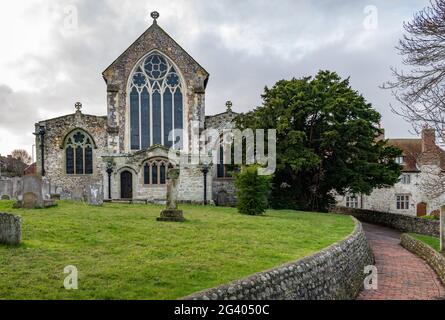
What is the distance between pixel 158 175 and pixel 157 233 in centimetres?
1805

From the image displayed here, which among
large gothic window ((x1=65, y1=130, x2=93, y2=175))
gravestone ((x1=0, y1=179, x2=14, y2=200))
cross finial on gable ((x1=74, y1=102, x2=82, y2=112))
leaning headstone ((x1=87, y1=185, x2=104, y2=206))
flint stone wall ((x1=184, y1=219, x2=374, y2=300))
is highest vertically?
cross finial on gable ((x1=74, y1=102, x2=82, y2=112))

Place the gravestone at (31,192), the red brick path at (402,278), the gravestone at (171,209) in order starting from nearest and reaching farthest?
1. the red brick path at (402,278)
2. the gravestone at (171,209)
3. the gravestone at (31,192)

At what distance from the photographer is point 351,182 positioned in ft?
94.0

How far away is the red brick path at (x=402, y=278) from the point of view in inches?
470

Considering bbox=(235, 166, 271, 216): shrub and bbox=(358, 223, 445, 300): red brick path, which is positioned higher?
bbox=(235, 166, 271, 216): shrub

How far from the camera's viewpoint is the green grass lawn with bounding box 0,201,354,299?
23.4 ft

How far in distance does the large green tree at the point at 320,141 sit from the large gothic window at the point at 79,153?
12440 mm

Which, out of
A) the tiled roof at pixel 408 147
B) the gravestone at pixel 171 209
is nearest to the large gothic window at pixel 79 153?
the gravestone at pixel 171 209

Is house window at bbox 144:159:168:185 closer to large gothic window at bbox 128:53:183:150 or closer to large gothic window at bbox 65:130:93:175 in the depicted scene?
large gothic window at bbox 128:53:183:150

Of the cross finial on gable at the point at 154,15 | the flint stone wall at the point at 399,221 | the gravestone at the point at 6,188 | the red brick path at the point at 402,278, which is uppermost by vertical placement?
the cross finial on gable at the point at 154,15

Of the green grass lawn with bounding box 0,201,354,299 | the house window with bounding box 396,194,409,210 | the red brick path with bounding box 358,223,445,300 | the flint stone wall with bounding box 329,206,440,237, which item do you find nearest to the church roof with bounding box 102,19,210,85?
the flint stone wall with bounding box 329,206,440,237

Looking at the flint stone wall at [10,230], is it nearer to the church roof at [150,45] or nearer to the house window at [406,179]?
the church roof at [150,45]

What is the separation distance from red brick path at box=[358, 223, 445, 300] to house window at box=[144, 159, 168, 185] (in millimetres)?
15676
